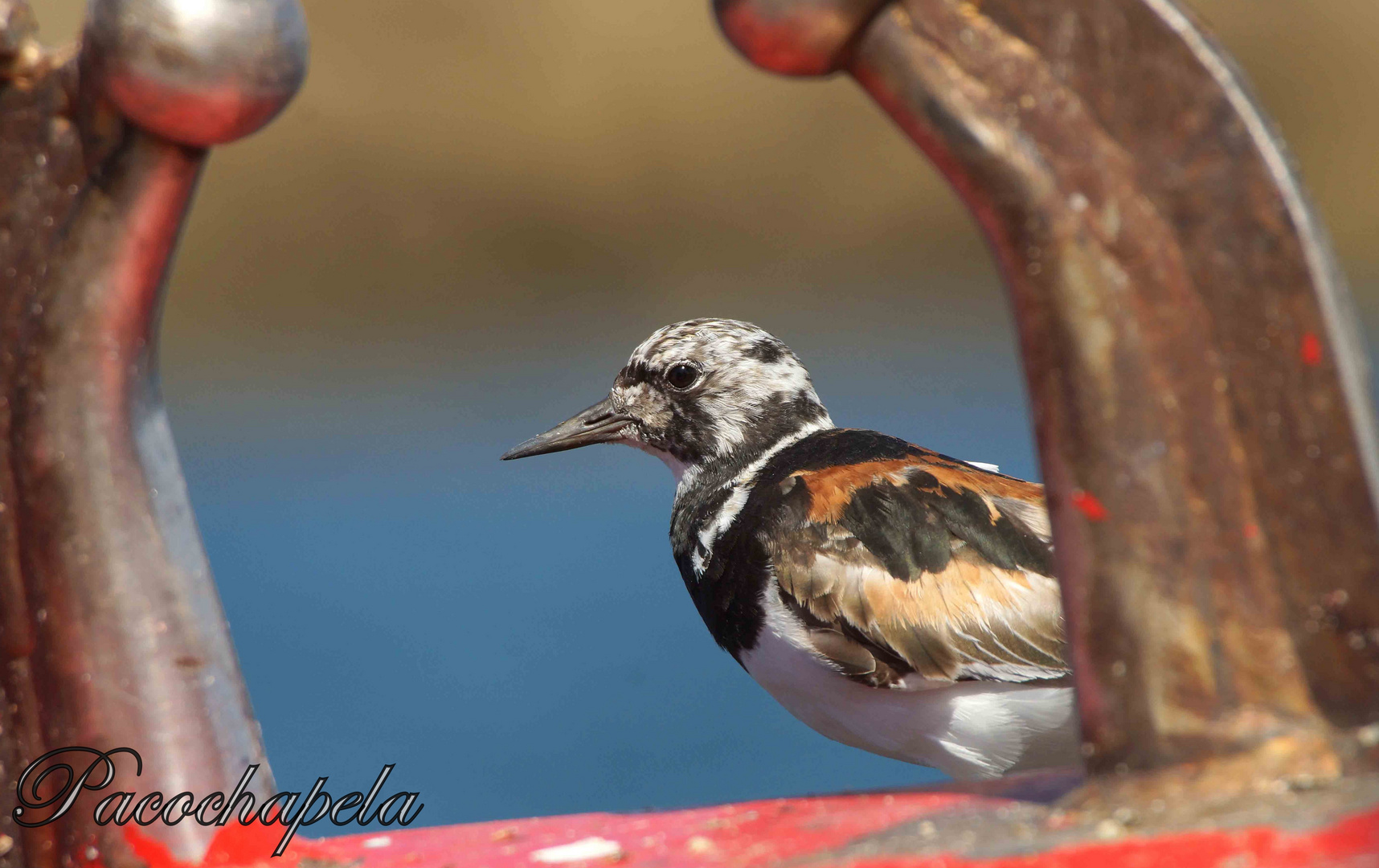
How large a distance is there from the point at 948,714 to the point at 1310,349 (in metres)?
0.91

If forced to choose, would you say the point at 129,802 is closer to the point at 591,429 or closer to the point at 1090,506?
the point at 1090,506

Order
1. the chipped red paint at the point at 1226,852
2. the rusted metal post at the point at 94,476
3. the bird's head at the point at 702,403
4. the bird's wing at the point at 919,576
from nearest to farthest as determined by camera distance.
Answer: the chipped red paint at the point at 1226,852, the rusted metal post at the point at 94,476, the bird's wing at the point at 919,576, the bird's head at the point at 702,403

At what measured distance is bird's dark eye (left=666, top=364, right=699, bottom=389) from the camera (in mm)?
1561

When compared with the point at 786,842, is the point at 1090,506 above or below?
above

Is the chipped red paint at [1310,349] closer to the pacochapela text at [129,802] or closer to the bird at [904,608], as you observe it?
the pacochapela text at [129,802]

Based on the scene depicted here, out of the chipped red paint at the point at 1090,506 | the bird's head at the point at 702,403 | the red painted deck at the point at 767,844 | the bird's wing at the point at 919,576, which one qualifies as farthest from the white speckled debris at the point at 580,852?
the bird's head at the point at 702,403

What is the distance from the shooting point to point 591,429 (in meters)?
1.59

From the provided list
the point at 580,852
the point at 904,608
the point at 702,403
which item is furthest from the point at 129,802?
the point at 702,403

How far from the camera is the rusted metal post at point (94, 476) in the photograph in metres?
0.51

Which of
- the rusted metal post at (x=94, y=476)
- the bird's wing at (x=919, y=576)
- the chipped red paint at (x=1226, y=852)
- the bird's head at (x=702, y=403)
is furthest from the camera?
the bird's head at (x=702, y=403)

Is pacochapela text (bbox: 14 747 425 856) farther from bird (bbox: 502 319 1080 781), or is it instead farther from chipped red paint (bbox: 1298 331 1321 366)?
bird (bbox: 502 319 1080 781)

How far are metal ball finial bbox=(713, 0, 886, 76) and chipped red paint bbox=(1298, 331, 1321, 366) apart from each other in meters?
0.17

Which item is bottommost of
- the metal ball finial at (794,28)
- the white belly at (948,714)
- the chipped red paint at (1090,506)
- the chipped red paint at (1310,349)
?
the white belly at (948,714)

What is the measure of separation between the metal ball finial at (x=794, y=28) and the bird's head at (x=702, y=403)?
1088 millimetres
